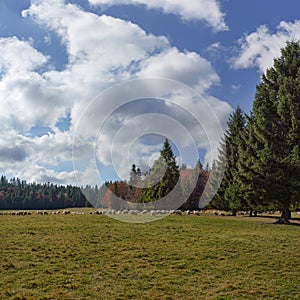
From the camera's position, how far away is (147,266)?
12312mm

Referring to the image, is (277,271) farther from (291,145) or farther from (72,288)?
(291,145)

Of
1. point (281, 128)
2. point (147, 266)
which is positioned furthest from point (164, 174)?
point (147, 266)

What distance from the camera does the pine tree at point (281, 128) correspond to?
28609 millimetres

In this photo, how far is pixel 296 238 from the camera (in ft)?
63.0

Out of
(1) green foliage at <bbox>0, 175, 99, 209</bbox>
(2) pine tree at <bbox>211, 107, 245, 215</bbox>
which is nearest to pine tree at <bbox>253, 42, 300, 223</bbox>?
(2) pine tree at <bbox>211, 107, 245, 215</bbox>

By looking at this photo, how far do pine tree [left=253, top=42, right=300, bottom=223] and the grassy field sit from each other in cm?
1036

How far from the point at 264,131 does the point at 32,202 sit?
124m

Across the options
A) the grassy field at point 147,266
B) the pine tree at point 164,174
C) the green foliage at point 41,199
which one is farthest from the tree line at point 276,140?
the green foliage at point 41,199

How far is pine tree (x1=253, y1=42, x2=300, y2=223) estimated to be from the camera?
93.9 ft

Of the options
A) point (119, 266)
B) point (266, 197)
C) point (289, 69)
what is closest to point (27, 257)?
point (119, 266)

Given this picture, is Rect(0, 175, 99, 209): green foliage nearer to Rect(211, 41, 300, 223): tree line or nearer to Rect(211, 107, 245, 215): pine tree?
Rect(211, 107, 245, 215): pine tree

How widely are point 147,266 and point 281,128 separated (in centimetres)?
2253

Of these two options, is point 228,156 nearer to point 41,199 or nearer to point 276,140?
point 276,140

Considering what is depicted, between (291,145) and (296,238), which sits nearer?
(296,238)
